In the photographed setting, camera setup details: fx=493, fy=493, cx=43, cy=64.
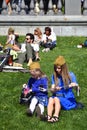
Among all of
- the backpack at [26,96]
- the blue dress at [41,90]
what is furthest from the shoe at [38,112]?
the backpack at [26,96]

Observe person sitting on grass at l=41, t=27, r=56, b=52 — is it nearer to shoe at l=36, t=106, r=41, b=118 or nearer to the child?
the child

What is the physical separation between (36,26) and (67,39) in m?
1.09

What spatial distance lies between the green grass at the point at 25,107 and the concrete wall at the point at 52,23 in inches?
78.0

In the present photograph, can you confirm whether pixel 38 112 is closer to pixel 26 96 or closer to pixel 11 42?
pixel 26 96

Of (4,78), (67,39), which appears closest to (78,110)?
(4,78)

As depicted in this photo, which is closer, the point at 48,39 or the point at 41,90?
the point at 41,90

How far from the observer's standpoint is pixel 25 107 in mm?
8828

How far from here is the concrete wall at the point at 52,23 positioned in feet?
49.9

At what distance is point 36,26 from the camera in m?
15.4

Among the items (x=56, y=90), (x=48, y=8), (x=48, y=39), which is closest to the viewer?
(x=56, y=90)

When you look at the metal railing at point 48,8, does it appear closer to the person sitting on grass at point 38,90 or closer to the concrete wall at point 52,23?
the concrete wall at point 52,23

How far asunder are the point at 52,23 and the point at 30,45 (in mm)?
3111

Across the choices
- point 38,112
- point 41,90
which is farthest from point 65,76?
point 38,112

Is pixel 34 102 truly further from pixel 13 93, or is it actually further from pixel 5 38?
pixel 5 38
